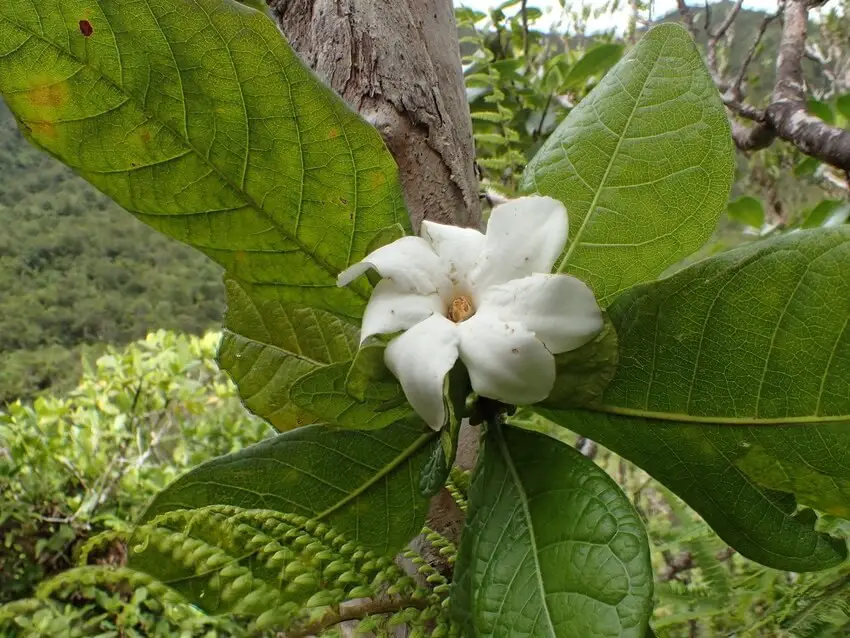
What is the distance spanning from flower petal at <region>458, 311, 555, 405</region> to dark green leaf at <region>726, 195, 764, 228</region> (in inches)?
46.1

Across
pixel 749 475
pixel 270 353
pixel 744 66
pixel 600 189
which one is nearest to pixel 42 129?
pixel 270 353

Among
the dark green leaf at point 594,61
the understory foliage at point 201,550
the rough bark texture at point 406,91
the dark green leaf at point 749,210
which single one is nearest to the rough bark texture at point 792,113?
the dark green leaf at point 749,210

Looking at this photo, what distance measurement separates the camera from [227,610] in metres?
0.37

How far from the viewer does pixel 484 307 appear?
1.10 ft

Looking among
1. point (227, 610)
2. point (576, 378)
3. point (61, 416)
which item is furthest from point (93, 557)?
point (576, 378)

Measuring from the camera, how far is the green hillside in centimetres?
1076

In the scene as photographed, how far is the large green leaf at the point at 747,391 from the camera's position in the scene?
0.33m

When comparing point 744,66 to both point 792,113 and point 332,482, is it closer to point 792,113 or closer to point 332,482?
point 792,113

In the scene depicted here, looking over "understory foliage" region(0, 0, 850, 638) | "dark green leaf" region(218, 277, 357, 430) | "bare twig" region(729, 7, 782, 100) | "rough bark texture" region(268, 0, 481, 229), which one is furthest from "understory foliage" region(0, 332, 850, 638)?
"bare twig" region(729, 7, 782, 100)

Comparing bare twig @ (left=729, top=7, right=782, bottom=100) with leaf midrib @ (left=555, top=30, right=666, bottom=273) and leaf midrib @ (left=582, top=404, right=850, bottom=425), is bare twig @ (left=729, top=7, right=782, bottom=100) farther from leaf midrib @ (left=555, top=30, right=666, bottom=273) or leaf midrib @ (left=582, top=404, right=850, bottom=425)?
leaf midrib @ (left=582, top=404, right=850, bottom=425)

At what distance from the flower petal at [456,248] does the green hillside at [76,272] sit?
36.1 ft

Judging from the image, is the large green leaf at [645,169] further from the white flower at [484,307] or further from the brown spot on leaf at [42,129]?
the brown spot on leaf at [42,129]

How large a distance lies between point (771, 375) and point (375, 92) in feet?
1.22

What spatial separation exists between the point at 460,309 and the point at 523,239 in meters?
0.05
